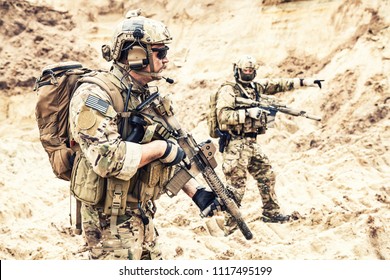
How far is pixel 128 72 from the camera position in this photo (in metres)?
4.50

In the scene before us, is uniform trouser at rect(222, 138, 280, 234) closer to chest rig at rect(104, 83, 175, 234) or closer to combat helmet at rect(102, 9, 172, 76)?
chest rig at rect(104, 83, 175, 234)

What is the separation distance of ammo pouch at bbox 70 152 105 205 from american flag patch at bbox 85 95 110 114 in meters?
0.41

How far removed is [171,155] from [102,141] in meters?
0.46

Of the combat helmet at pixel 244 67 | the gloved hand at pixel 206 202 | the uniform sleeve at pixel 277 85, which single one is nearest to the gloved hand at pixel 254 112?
the combat helmet at pixel 244 67

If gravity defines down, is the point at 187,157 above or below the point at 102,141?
below

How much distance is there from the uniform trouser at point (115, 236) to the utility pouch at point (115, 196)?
9 centimetres

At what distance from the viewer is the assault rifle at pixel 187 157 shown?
14.9ft

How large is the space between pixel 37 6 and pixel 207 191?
11156 millimetres

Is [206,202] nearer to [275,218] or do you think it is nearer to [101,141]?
[101,141]

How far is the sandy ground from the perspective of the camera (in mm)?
7613

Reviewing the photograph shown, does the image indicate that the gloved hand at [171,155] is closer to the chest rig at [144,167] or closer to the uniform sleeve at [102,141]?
the chest rig at [144,167]

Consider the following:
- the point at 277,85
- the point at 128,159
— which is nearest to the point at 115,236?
the point at 128,159

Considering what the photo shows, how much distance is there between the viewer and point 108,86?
14.2 feet

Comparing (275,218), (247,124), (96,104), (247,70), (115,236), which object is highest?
(96,104)
